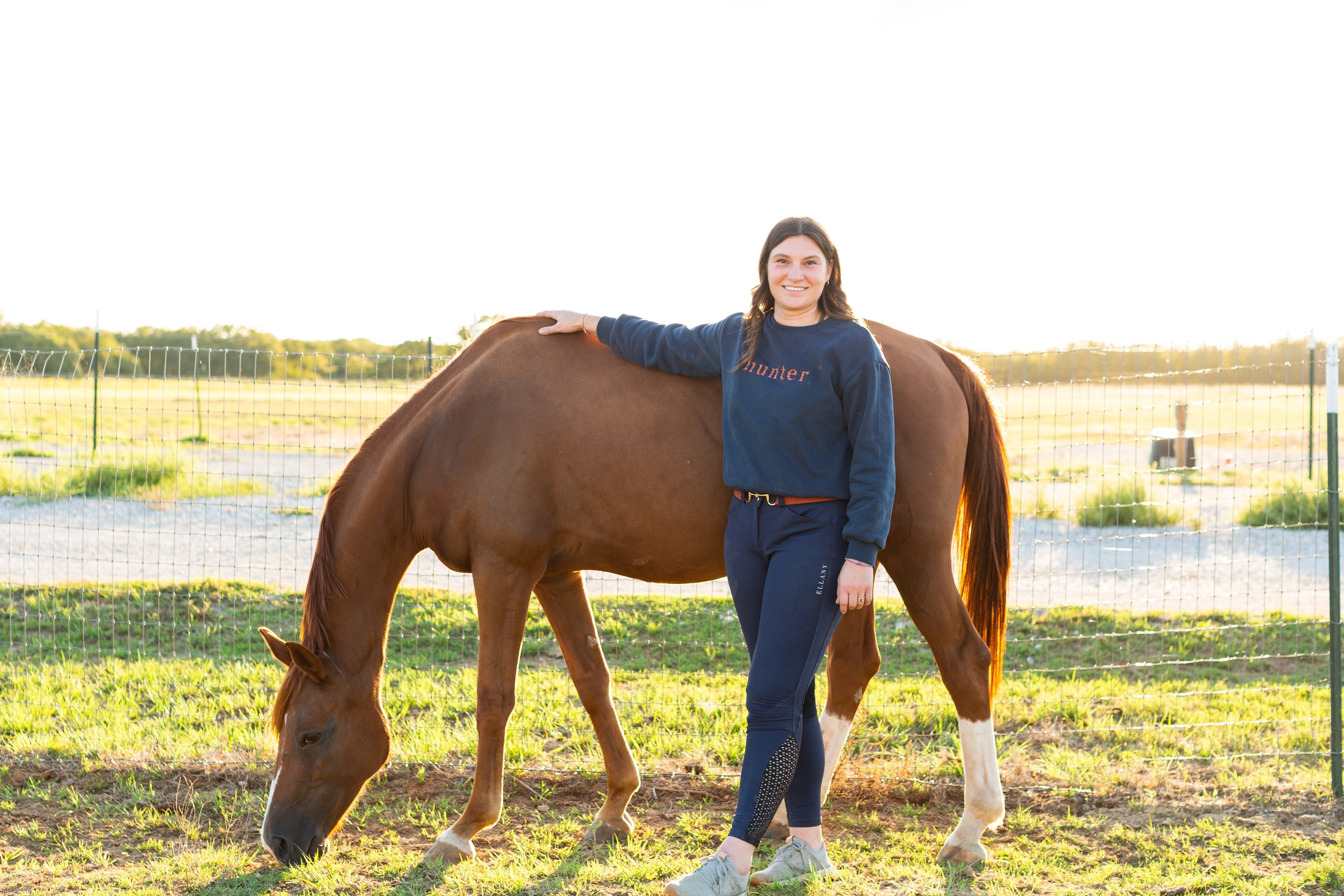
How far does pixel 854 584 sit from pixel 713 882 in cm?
96

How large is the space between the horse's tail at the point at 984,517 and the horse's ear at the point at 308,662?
2.40m

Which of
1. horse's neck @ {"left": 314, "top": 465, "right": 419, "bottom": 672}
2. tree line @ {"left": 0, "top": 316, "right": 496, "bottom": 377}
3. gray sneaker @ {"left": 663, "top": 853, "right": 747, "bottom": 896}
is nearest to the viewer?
gray sneaker @ {"left": 663, "top": 853, "right": 747, "bottom": 896}

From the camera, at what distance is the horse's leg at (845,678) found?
4.01 meters

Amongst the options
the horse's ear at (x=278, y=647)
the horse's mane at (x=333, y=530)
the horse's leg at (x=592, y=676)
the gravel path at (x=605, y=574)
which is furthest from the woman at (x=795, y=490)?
the gravel path at (x=605, y=574)

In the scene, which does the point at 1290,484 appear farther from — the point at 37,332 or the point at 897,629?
the point at 37,332

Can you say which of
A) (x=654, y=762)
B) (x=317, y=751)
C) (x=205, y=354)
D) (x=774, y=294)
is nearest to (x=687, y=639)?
(x=654, y=762)

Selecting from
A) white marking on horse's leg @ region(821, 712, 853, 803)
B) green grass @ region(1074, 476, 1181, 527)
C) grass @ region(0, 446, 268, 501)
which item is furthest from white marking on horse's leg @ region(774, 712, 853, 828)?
grass @ region(0, 446, 268, 501)

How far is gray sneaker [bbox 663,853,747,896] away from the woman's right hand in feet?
6.21

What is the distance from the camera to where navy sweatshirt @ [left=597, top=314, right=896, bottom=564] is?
9.57 feet

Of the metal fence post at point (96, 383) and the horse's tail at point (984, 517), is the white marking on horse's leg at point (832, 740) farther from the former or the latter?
the metal fence post at point (96, 383)

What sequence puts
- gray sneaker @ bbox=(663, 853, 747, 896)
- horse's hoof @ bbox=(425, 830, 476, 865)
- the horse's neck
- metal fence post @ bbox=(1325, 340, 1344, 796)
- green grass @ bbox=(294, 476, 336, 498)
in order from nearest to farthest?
Answer: gray sneaker @ bbox=(663, 853, 747, 896) → horse's hoof @ bbox=(425, 830, 476, 865) → the horse's neck → metal fence post @ bbox=(1325, 340, 1344, 796) → green grass @ bbox=(294, 476, 336, 498)

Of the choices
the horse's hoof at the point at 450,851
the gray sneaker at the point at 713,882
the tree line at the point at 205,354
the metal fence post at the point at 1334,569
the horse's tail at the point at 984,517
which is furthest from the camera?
the tree line at the point at 205,354

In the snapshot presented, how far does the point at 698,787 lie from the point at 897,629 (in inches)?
126

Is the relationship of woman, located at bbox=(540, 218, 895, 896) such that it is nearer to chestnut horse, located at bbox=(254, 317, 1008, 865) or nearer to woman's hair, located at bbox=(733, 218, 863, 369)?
woman's hair, located at bbox=(733, 218, 863, 369)
